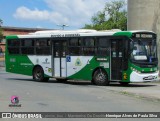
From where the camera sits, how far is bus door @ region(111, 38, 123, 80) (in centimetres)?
2172

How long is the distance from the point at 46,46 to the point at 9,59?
12.5 ft

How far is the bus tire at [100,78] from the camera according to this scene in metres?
22.4

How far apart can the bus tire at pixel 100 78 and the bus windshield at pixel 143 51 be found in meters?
1.91

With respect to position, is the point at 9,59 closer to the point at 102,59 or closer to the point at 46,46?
the point at 46,46

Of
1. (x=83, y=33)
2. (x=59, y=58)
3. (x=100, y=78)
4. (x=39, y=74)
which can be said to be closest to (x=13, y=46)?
(x=39, y=74)

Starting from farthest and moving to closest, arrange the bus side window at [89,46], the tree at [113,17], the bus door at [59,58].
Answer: the tree at [113,17], the bus door at [59,58], the bus side window at [89,46]

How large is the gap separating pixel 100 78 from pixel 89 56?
137cm

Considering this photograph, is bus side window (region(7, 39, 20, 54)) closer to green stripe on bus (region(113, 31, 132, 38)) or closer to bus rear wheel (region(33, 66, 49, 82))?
bus rear wheel (region(33, 66, 49, 82))

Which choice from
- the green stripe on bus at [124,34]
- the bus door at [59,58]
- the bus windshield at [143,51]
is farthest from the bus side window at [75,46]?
the bus windshield at [143,51]

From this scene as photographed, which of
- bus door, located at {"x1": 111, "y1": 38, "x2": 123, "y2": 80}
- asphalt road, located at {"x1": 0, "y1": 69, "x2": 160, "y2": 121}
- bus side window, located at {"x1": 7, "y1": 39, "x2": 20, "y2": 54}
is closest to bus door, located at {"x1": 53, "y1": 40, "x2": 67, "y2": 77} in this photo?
bus side window, located at {"x1": 7, "y1": 39, "x2": 20, "y2": 54}

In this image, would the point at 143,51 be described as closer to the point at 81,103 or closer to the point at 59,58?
the point at 59,58

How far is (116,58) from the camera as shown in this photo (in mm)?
21906

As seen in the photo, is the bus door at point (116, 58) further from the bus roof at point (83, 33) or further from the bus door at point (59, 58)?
the bus door at point (59, 58)

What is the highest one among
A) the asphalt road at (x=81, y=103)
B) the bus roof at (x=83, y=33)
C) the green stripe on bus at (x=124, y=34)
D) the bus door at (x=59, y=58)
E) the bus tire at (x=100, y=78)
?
the bus roof at (x=83, y=33)
